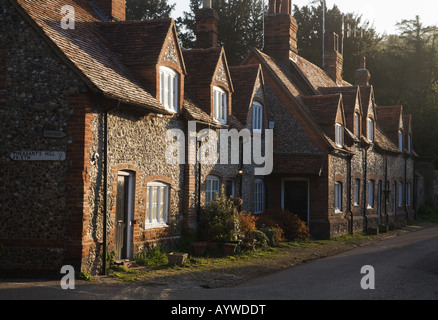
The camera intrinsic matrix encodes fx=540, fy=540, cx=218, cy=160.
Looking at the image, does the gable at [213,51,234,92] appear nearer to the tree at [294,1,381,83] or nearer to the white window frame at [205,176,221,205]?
the white window frame at [205,176,221,205]

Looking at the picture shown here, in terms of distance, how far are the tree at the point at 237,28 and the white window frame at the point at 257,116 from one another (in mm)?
21069

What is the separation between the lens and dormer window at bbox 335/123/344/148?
89.1 ft

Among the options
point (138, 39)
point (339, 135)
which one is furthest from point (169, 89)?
point (339, 135)

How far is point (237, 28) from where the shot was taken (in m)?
46.3

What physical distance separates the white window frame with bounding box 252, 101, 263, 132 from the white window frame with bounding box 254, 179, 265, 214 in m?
2.43

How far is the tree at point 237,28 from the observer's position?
1802 inches

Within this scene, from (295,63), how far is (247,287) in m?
20.1

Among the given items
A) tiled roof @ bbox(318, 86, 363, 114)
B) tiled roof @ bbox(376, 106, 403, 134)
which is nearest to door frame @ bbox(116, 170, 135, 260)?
tiled roof @ bbox(318, 86, 363, 114)

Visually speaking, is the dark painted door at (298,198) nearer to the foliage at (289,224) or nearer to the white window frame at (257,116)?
the foliage at (289,224)

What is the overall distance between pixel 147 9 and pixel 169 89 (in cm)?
3057

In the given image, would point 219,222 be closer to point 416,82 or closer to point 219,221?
point 219,221

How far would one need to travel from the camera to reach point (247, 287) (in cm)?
1270

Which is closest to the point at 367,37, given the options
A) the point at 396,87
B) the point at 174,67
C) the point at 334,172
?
the point at 396,87

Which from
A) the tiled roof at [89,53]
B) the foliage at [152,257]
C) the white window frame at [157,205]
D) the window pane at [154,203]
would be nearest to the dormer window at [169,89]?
the tiled roof at [89,53]
